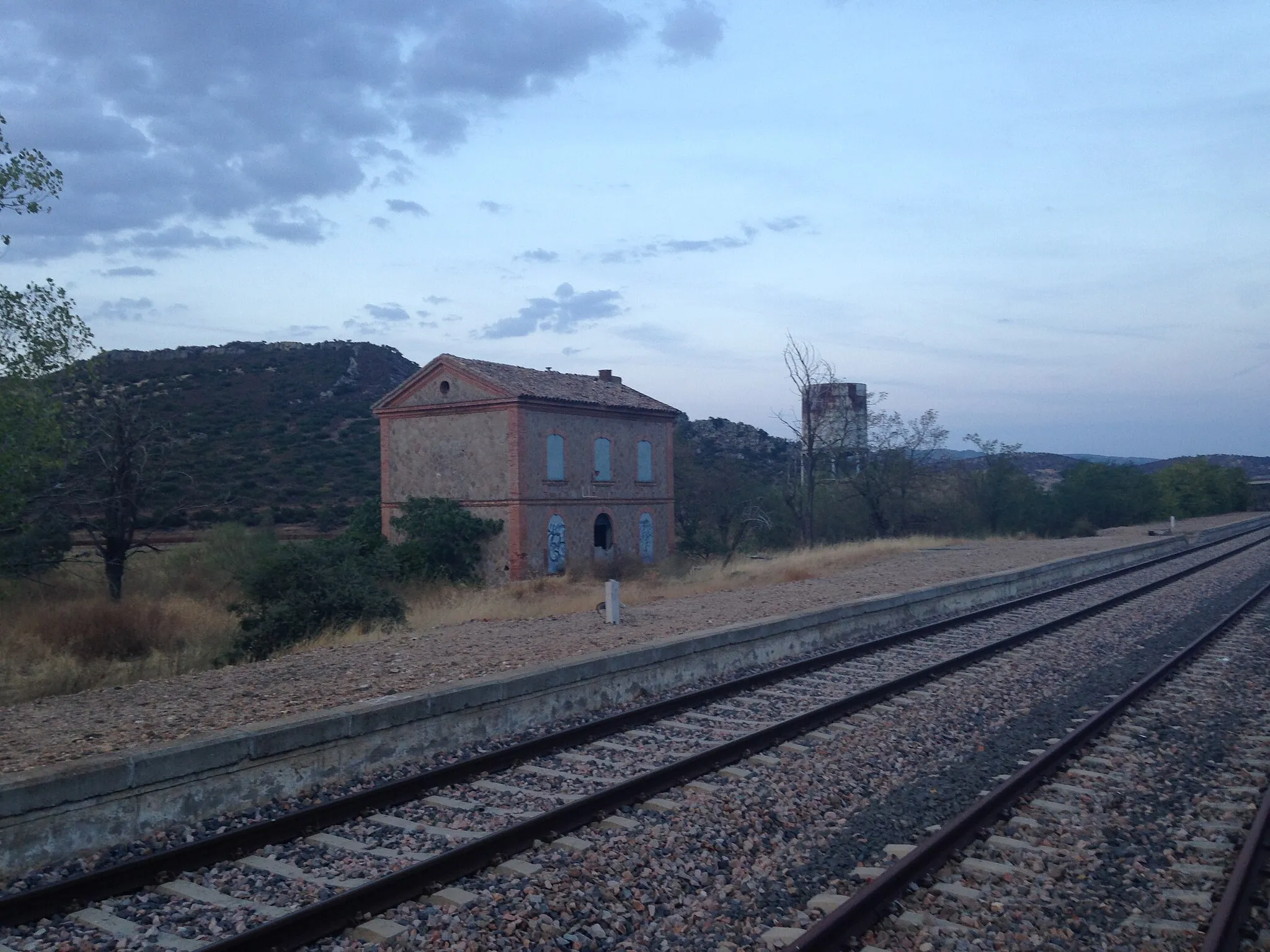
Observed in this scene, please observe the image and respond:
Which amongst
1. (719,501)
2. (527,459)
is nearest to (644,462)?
(527,459)

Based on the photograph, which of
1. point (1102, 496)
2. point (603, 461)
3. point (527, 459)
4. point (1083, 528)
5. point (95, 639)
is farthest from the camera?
point (1102, 496)

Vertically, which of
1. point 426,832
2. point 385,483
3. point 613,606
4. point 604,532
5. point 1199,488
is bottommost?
point 426,832

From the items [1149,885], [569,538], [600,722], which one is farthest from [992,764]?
[569,538]

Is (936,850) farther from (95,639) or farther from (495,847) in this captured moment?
(95,639)

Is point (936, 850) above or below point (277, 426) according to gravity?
below

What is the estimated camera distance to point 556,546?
1384 inches

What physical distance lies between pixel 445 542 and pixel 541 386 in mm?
6624

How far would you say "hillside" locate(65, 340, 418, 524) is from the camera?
170ft

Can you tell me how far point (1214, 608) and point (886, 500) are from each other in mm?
33590

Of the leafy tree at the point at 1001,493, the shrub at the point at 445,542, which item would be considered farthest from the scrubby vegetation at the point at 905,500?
the shrub at the point at 445,542

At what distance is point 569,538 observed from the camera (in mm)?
35750

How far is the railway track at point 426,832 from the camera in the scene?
531 centimetres

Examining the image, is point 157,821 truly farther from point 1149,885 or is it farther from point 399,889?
point 1149,885

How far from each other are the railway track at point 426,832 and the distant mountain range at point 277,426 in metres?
33.2
